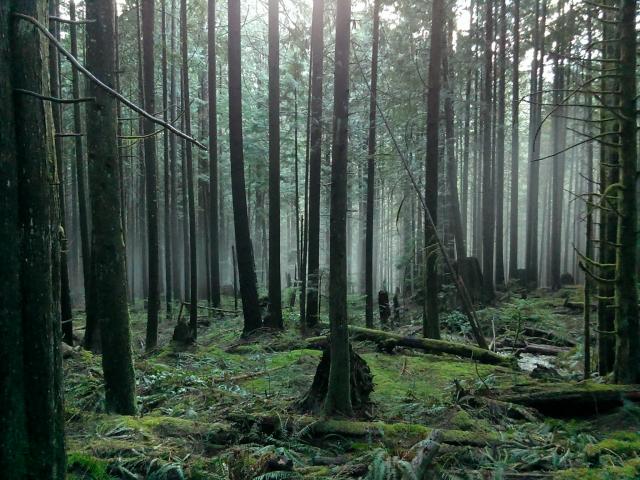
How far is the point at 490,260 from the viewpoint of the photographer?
2080cm

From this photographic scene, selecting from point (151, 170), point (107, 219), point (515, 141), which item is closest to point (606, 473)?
point (107, 219)

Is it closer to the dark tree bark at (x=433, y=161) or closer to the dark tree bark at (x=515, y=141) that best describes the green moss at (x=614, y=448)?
the dark tree bark at (x=433, y=161)

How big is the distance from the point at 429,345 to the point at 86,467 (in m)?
8.01

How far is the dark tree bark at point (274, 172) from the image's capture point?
14516 millimetres

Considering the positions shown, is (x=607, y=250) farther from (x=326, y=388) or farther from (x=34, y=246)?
(x=34, y=246)

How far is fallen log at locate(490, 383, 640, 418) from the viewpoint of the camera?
6211mm

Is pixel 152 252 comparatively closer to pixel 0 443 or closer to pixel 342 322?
pixel 342 322

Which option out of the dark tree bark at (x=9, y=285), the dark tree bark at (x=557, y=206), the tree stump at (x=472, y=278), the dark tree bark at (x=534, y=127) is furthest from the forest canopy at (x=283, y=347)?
the dark tree bark at (x=557, y=206)

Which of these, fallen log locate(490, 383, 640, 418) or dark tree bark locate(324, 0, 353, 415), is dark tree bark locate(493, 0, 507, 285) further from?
dark tree bark locate(324, 0, 353, 415)

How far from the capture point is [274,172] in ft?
49.3

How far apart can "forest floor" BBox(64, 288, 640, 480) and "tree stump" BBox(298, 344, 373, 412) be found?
0.21 m

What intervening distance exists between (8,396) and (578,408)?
6389 millimetres

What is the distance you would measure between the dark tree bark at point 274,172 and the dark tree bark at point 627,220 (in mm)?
9441

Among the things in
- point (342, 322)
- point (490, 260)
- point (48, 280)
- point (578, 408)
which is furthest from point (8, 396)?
point (490, 260)
